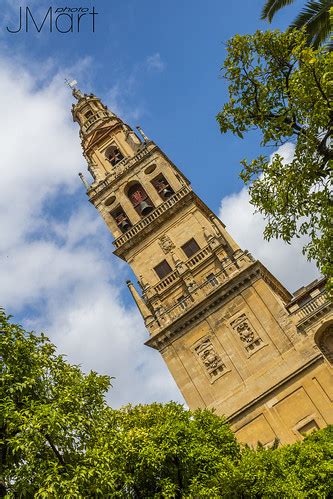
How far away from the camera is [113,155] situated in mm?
41969

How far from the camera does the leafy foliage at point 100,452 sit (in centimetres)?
1125

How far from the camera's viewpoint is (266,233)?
12.5 m

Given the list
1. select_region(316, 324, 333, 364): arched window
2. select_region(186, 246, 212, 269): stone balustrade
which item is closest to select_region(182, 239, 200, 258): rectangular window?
select_region(186, 246, 212, 269): stone balustrade

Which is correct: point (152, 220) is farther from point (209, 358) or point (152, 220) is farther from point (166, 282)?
point (209, 358)

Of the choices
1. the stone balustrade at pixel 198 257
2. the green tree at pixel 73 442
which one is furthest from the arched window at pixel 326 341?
the green tree at pixel 73 442

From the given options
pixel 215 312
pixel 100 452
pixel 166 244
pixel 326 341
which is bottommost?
pixel 100 452

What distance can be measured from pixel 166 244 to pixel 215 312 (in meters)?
7.02

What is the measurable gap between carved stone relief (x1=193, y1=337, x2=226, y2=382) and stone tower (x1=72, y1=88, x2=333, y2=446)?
6 centimetres

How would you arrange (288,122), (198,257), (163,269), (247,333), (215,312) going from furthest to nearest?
(163,269) → (198,257) → (215,312) → (247,333) → (288,122)

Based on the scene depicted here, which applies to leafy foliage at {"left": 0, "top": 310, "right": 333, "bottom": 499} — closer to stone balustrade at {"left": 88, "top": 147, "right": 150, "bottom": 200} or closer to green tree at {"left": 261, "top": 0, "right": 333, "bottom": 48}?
green tree at {"left": 261, "top": 0, "right": 333, "bottom": 48}

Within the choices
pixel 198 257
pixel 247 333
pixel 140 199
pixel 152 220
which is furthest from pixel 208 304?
pixel 140 199

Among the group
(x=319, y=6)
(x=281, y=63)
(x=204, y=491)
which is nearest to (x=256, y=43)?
(x=281, y=63)

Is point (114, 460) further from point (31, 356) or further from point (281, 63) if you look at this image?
point (281, 63)

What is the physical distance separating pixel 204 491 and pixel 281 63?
1198cm
